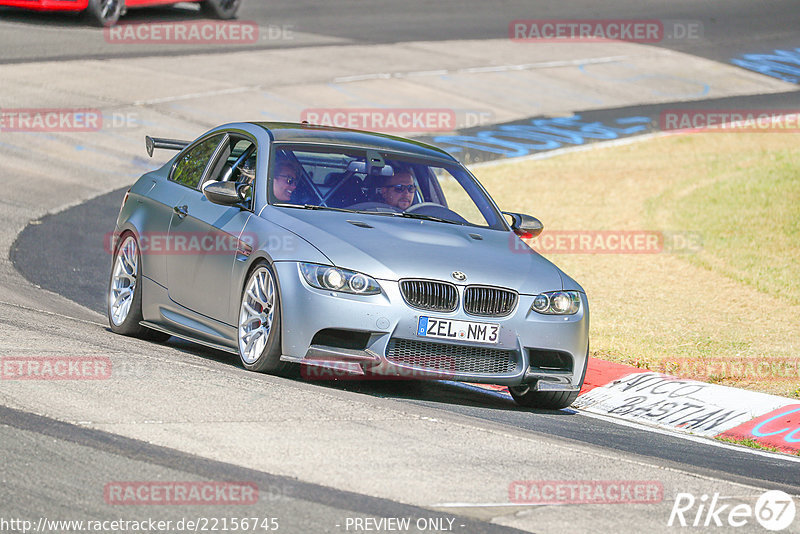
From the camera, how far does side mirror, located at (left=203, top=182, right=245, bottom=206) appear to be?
8.49 m

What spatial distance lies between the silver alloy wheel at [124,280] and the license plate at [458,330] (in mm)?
2803

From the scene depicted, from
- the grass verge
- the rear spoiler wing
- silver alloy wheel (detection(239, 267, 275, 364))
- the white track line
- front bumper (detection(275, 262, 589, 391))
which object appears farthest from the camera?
the white track line

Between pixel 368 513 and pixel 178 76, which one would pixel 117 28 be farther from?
pixel 368 513

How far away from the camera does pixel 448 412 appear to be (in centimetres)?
763

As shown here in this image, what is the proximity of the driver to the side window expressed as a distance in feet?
4.67

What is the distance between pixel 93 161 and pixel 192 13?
12650mm

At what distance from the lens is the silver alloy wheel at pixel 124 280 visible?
31.6 ft

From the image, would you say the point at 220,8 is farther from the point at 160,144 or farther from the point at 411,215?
the point at 411,215

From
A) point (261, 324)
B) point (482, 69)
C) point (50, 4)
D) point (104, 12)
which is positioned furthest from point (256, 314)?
point (482, 69)
